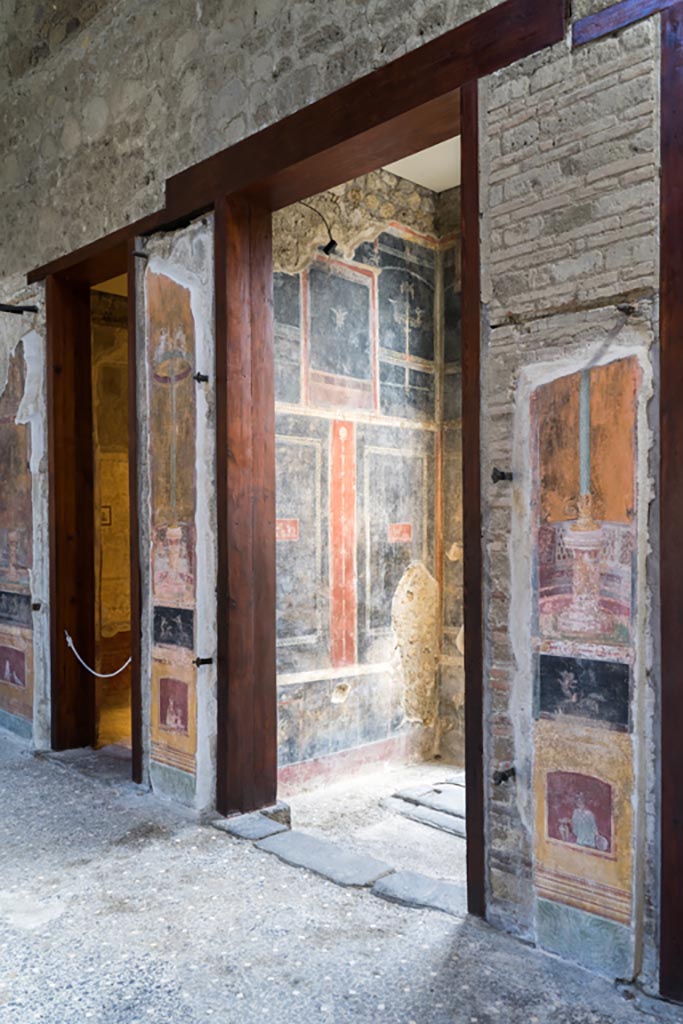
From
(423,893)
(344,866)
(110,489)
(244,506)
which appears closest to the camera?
(423,893)

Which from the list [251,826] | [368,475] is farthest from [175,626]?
[368,475]

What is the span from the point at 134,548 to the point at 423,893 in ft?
7.24

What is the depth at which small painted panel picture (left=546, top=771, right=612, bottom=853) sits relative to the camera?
8.29ft

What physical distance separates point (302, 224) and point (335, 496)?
168cm

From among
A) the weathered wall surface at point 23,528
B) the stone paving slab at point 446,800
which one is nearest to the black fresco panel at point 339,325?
the weathered wall surface at point 23,528

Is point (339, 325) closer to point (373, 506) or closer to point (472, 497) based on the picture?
point (373, 506)

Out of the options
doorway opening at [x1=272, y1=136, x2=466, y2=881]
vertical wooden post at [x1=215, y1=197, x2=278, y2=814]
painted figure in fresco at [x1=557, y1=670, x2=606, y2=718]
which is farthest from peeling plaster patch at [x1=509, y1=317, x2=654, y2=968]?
doorway opening at [x1=272, y1=136, x2=466, y2=881]

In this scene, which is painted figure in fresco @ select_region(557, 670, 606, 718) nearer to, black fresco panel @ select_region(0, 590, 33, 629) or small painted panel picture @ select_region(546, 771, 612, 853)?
small painted panel picture @ select_region(546, 771, 612, 853)

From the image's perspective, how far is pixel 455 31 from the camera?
2.90 metres

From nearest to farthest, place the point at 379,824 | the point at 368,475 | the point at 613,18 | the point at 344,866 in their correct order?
the point at 613,18 → the point at 344,866 → the point at 379,824 → the point at 368,475

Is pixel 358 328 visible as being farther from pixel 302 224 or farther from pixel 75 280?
pixel 75 280

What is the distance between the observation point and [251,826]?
3.78m

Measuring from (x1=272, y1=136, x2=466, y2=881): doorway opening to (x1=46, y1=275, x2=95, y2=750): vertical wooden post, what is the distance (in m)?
1.16

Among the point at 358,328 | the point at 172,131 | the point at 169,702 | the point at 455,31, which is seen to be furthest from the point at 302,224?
the point at 169,702
